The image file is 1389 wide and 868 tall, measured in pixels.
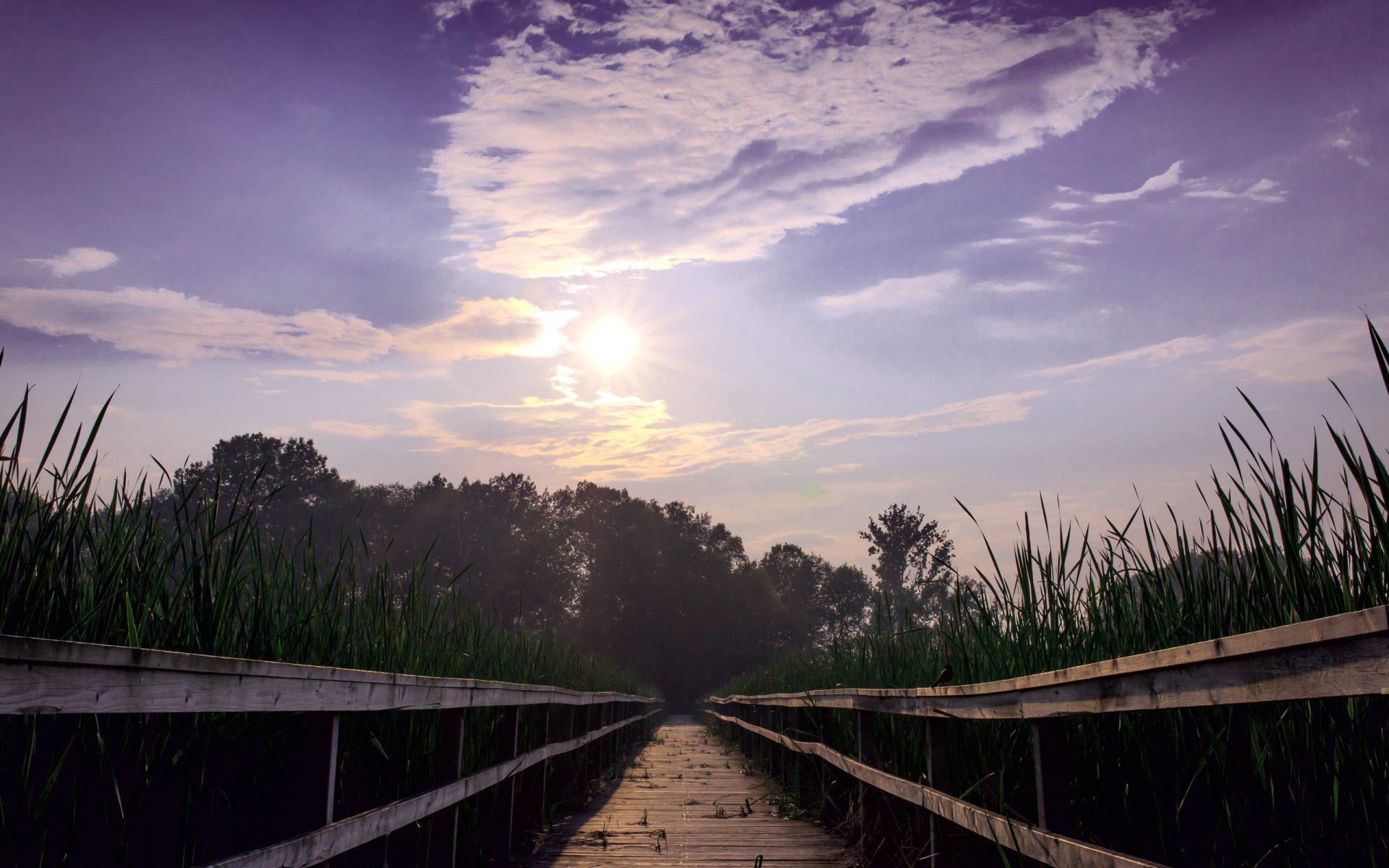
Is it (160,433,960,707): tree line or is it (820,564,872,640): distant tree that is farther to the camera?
(820,564,872,640): distant tree

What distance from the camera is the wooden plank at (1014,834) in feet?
7.97

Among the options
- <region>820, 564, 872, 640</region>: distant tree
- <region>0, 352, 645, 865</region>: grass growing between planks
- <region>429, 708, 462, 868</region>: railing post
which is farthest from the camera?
<region>820, 564, 872, 640</region>: distant tree

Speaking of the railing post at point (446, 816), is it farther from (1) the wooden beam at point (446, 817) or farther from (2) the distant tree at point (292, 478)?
(2) the distant tree at point (292, 478)

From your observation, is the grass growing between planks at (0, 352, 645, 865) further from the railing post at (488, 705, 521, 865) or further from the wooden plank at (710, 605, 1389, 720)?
the wooden plank at (710, 605, 1389, 720)

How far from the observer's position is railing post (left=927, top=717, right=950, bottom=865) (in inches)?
165

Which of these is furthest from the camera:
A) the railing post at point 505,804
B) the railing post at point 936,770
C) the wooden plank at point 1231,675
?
the railing post at point 505,804

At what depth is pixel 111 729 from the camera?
262 centimetres

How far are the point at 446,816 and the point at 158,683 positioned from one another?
3.05 meters

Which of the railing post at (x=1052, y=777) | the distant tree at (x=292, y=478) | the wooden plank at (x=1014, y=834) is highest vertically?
the distant tree at (x=292, y=478)

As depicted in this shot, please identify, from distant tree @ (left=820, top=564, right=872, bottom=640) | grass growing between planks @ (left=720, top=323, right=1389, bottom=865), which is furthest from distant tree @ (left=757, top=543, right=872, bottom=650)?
grass growing between planks @ (left=720, top=323, right=1389, bottom=865)

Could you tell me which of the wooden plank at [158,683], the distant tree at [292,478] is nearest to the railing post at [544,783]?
the wooden plank at [158,683]

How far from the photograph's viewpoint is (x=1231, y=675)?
6.24 feet

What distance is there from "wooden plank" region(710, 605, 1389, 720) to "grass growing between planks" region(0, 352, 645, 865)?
7.59 ft

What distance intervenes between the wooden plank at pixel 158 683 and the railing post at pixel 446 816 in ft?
4.41
